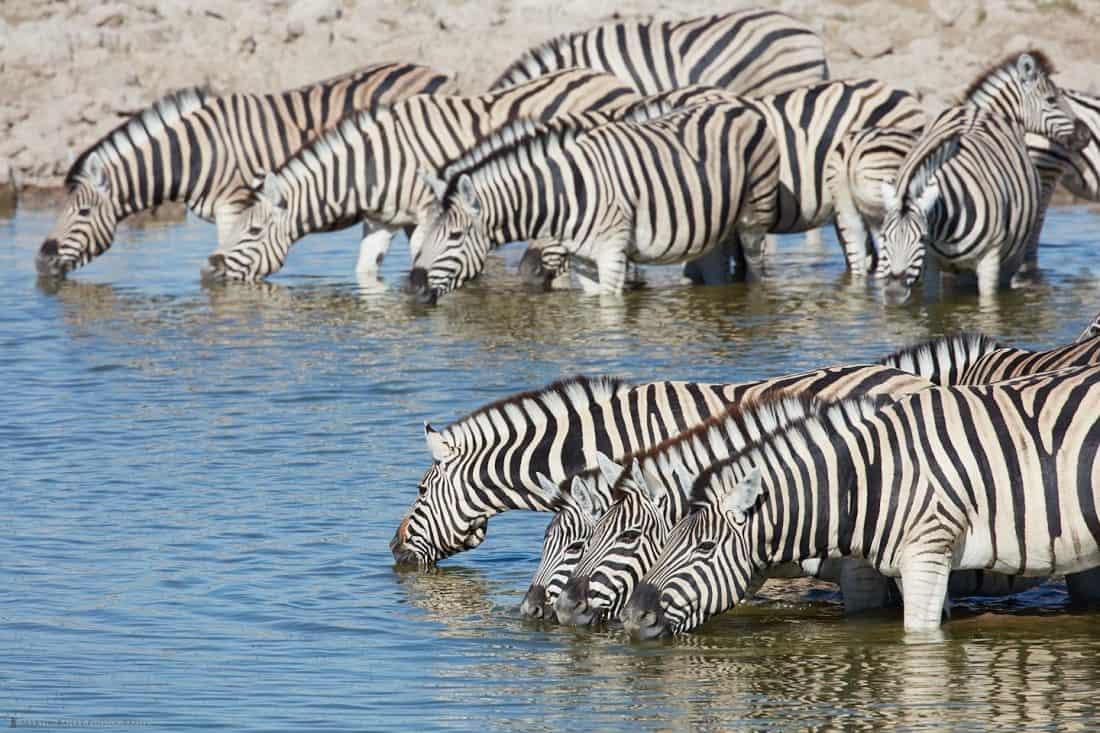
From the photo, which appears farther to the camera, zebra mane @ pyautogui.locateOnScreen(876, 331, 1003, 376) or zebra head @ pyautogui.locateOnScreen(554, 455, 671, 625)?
zebra mane @ pyautogui.locateOnScreen(876, 331, 1003, 376)

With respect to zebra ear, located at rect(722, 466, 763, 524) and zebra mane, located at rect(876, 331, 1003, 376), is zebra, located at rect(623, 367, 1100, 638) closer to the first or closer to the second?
zebra ear, located at rect(722, 466, 763, 524)

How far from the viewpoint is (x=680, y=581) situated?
8898mm

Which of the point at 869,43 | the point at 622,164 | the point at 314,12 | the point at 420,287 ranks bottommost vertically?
the point at 420,287

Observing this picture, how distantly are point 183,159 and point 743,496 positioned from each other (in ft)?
45.8

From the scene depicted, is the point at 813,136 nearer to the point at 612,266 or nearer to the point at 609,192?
the point at 609,192

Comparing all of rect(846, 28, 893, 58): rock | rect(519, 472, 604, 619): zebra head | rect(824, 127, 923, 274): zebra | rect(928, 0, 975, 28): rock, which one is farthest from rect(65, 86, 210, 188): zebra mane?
rect(519, 472, 604, 619): zebra head

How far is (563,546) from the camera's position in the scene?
9492mm

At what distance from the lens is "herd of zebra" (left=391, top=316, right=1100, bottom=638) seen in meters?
8.81

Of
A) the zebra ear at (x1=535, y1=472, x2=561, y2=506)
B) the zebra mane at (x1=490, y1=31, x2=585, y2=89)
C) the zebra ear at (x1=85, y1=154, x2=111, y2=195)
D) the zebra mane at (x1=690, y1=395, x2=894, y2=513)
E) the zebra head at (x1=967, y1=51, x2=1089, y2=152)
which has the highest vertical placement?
the zebra mane at (x1=490, y1=31, x2=585, y2=89)

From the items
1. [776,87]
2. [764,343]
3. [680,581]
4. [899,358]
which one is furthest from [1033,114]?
[680,581]

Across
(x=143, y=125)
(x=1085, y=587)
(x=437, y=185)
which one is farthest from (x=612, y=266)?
(x=1085, y=587)

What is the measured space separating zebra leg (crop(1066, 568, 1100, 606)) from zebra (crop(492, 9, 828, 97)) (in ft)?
42.2

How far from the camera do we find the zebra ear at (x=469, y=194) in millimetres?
18141

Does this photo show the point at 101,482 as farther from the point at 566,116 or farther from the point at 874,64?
the point at 874,64
